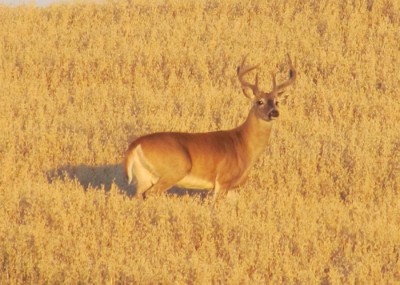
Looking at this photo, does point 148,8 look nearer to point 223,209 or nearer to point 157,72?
point 157,72

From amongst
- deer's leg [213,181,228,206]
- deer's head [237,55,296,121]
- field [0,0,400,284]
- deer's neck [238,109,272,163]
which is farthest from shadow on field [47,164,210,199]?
deer's head [237,55,296,121]

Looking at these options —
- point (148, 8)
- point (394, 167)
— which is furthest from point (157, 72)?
point (394, 167)

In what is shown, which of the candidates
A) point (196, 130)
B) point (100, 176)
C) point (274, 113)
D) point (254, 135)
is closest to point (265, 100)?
point (274, 113)

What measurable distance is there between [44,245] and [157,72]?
9.06 metres

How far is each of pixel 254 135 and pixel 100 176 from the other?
1.97 m

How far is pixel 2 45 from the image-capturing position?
19391 mm

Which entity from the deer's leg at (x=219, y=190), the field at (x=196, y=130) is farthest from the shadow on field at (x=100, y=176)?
the deer's leg at (x=219, y=190)

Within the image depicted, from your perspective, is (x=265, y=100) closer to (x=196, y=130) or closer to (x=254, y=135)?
(x=254, y=135)

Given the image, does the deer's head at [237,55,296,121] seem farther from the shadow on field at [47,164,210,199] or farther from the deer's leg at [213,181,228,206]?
the shadow on field at [47,164,210,199]

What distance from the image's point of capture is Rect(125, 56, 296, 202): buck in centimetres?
1109

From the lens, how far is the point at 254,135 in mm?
12023

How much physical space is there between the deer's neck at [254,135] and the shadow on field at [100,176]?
2.24 ft

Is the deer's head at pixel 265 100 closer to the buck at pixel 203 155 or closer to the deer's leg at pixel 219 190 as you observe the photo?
the buck at pixel 203 155

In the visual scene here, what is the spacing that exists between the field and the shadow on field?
24 mm
